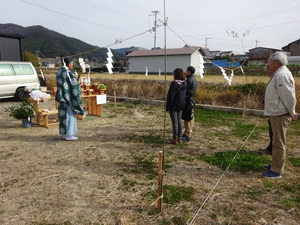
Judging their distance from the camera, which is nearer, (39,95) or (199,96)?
(39,95)

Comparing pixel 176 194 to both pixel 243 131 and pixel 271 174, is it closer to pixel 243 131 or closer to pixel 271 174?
pixel 271 174

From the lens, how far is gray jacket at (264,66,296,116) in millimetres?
3082

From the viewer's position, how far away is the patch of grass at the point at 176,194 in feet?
9.02

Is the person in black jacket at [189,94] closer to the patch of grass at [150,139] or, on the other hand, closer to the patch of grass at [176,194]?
the patch of grass at [150,139]

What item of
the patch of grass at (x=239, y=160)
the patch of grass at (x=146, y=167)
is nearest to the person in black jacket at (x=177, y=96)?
the patch of grass at (x=239, y=160)


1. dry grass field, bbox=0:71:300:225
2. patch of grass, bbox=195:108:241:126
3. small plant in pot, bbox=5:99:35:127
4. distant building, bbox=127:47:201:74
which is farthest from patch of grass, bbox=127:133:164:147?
distant building, bbox=127:47:201:74

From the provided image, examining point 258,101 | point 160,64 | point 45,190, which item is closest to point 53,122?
point 45,190

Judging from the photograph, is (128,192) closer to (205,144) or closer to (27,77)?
(205,144)

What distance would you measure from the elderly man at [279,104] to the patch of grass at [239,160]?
0.32 m

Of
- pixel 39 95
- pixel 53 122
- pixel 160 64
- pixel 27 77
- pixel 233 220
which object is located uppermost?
pixel 160 64

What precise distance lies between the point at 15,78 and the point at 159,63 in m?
30.8

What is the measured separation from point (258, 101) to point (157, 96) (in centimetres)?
419

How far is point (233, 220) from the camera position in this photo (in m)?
2.39

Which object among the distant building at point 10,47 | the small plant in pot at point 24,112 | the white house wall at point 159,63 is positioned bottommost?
the small plant in pot at point 24,112
